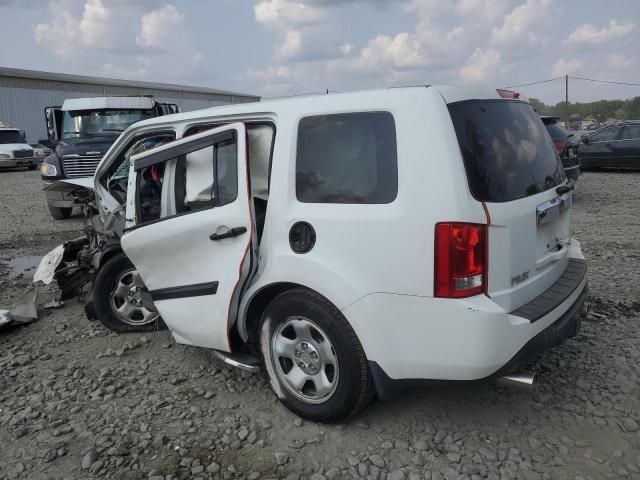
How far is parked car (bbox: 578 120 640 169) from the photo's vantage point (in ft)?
47.9

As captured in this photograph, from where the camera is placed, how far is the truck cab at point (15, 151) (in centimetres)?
2225

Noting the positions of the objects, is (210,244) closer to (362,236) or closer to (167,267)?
(167,267)

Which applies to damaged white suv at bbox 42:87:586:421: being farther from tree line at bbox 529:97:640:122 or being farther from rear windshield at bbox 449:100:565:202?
tree line at bbox 529:97:640:122

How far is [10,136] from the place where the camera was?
23.7 m

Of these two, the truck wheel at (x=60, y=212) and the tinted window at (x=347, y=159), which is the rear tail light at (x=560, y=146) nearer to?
the tinted window at (x=347, y=159)

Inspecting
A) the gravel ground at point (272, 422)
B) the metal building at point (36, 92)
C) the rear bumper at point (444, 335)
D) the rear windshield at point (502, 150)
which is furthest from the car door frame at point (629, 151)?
the metal building at point (36, 92)

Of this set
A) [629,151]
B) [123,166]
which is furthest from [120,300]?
[629,151]

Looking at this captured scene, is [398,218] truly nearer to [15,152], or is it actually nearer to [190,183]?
[190,183]

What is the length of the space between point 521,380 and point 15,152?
80.4ft

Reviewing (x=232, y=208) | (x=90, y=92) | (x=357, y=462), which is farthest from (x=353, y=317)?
(x=90, y=92)

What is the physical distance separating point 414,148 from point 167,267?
188 centimetres

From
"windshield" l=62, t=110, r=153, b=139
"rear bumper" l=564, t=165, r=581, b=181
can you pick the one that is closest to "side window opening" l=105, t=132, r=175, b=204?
"windshield" l=62, t=110, r=153, b=139

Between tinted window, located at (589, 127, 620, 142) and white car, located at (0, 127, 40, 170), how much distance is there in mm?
21670

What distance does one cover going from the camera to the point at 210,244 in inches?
128
